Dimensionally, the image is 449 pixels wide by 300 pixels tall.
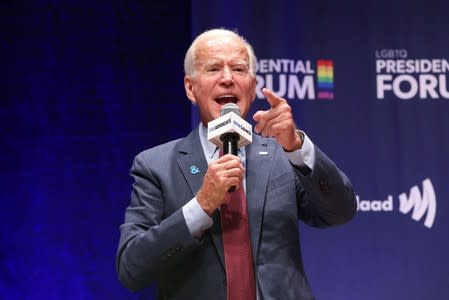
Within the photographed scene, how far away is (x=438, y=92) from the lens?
3.63 meters

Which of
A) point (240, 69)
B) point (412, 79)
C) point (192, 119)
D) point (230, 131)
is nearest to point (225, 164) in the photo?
point (230, 131)

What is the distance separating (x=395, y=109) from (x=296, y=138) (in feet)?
6.55

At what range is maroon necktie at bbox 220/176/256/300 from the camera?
1.79 m

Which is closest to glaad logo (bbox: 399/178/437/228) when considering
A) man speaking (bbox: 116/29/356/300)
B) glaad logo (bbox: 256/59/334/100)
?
glaad logo (bbox: 256/59/334/100)

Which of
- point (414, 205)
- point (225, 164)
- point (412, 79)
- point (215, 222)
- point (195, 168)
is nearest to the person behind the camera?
point (225, 164)

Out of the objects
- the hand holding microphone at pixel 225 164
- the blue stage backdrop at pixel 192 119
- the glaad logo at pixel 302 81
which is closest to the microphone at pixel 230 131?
the hand holding microphone at pixel 225 164

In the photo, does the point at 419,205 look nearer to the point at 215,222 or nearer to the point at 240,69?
the point at 240,69

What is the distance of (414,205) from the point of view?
3525mm

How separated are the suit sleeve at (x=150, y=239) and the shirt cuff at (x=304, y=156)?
1.22ft

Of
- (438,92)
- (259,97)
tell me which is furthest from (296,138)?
(438,92)

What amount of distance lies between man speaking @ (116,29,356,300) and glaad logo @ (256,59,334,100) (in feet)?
5.12

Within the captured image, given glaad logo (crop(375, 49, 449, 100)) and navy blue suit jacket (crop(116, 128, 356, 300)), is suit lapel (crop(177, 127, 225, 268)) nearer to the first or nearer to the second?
navy blue suit jacket (crop(116, 128, 356, 300))

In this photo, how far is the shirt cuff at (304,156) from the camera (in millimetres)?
1836

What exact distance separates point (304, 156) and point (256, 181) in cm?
19
